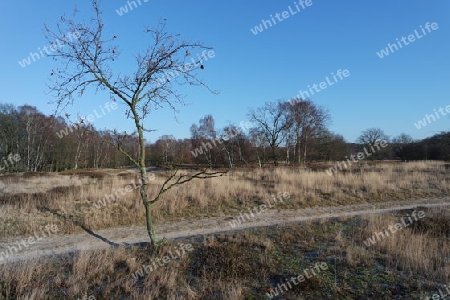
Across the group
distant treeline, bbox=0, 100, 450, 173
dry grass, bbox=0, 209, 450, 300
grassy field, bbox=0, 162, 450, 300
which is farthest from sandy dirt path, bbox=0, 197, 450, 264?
distant treeline, bbox=0, 100, 450, 173

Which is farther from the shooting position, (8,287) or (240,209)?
(240,209)

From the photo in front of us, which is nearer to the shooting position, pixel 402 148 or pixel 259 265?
pixel 259 265

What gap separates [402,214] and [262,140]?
117ft

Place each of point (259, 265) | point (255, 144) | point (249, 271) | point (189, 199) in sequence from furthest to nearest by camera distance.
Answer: point (255, 144) < point (189, 199) < point (259, 265) < point (249, 271)

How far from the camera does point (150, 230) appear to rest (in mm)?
5738

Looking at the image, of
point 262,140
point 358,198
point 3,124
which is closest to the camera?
point 358,198

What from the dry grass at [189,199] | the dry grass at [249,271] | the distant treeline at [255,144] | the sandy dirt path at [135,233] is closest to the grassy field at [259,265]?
the dry grass at [249,271]

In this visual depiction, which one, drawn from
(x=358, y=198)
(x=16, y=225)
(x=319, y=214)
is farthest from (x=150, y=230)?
(x=358, y=198)

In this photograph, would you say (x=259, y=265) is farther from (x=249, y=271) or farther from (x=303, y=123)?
(x=303, y=123)

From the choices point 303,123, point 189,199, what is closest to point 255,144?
point 303,123

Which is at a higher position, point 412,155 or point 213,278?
point 213,278

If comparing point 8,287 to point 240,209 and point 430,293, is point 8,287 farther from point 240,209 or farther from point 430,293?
point 240,209

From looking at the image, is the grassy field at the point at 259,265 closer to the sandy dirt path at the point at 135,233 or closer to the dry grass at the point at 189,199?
the dry grass at the point at 189,199

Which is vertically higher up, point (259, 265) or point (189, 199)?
point (189, 199)
